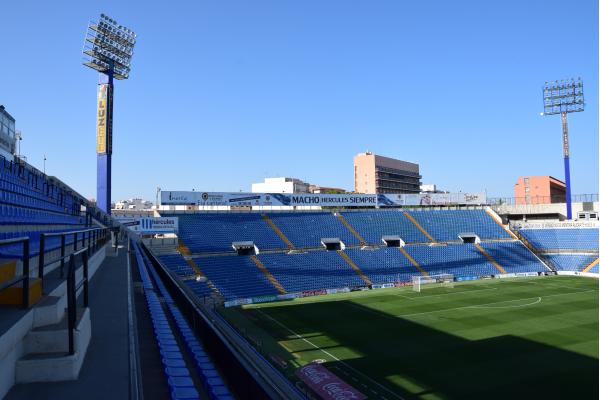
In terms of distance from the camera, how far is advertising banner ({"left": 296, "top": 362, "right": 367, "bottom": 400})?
45.6 ft

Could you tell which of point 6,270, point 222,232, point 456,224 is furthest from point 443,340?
point 456,224

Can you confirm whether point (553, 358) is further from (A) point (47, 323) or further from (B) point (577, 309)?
(A) point (47, 323)

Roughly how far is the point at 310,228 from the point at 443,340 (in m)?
25.2

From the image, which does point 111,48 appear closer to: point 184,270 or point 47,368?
point 184,270

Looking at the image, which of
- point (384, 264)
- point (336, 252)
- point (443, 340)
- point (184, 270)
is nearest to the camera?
point (443, 340)

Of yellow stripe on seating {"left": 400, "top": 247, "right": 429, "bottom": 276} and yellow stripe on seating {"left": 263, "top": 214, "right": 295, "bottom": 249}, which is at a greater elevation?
yellow stripe on seating {"left": 263, "top": 214, "right": 295, "bottom": 249}

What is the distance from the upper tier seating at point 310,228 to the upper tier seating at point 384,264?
93.8 inches

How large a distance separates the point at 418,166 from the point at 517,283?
77.3 metres

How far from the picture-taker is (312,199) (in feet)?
162

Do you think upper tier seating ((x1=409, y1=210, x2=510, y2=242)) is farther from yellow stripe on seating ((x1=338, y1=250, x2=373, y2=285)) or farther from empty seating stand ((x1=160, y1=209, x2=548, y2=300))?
yellow stripe on seating ((x1=338, y1=250, x2=373, y2=285))

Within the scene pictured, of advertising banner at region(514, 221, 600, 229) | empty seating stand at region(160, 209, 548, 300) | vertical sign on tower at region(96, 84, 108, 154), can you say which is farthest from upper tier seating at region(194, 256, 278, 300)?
advertising banner at region(514, 221, 600, 229)

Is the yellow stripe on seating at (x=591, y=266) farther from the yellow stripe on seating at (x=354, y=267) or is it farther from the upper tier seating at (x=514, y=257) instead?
the yellow stripe on seating at (x=354, y=267)

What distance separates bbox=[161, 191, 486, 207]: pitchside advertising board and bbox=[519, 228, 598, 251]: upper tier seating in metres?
7.62

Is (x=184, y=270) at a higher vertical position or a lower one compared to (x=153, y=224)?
lower
